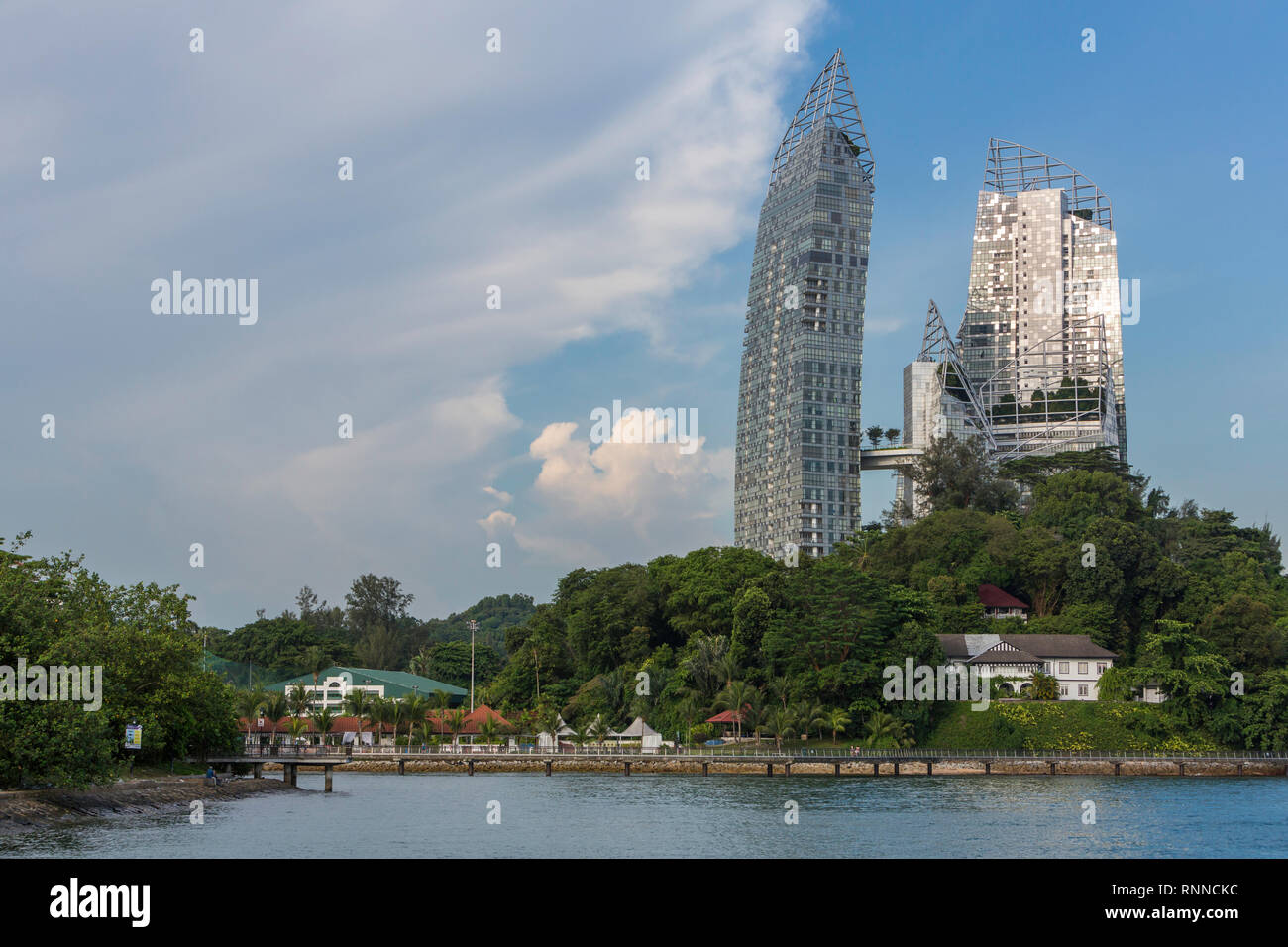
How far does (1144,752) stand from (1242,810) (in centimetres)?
2653

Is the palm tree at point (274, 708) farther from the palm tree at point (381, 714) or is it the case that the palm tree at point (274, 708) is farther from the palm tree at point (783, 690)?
the palm tree at point (783, 690)

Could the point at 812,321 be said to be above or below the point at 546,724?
above

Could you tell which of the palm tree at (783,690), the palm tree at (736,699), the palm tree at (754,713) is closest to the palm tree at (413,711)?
the palm tree at (736,699)

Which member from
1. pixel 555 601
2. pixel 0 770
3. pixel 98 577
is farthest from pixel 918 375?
pixel 0 770

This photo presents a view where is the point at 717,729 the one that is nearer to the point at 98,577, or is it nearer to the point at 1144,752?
the point at 1144,752

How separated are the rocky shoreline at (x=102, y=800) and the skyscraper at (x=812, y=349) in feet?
349

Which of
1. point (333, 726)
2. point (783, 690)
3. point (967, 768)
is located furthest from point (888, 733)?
point (333, 726)

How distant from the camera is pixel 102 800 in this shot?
46.2 m

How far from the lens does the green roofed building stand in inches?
4945

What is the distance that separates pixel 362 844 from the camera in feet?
134

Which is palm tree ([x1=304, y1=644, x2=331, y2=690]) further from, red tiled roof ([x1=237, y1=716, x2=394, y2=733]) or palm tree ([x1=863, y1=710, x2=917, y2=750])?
palm tree ([x1=863, y1=710, x2=917, y2=750])

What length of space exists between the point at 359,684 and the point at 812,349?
244 feet

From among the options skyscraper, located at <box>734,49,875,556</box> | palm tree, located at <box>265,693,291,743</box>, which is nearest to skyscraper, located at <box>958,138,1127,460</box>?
skyscraper, located at <box>734,49,875,556</box>
